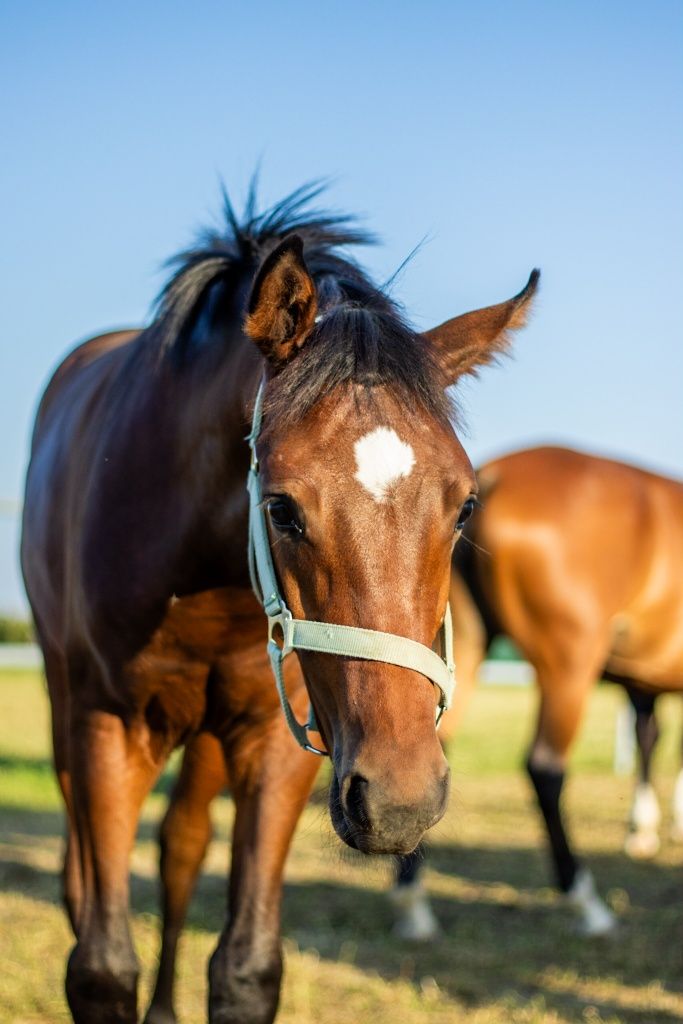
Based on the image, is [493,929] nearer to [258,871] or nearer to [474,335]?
[258,871]

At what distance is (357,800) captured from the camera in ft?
6.01

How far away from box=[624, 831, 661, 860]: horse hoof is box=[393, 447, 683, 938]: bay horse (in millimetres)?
857

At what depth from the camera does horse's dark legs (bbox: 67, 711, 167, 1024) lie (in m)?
2.69

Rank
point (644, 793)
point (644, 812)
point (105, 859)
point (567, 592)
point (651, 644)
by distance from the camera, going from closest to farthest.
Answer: point (105, 859)
point (567, 592)
point (651, 644)
point (644, 812)
point (644, 793)

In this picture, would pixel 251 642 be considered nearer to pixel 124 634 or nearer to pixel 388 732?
pixel 124 634

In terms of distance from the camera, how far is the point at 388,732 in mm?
1828

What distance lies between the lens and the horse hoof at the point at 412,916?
15.7ft

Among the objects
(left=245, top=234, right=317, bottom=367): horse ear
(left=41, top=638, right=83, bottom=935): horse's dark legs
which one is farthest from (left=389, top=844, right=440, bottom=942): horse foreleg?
(left=245, top=234, right=317, bottom=367): horse ear

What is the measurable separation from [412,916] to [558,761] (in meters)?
1.05

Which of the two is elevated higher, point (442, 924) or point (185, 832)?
point (185, 832)

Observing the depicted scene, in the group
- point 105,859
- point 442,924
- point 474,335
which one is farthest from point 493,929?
point 474,335

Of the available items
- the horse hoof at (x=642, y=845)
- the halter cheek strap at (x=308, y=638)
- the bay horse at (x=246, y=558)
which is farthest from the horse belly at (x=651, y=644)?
the halter cheek strap at (x=308, y=638)

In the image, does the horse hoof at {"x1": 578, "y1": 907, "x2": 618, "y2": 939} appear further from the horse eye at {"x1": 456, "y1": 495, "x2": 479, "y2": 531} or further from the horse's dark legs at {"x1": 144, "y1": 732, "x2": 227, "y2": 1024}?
the horse eye at {"x1": 456, "y1": 495, "x2": 479, "y2": 531}

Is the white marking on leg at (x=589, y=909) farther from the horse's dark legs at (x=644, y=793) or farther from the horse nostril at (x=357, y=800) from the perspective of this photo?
the horse nostril at (x=357, y=800)
